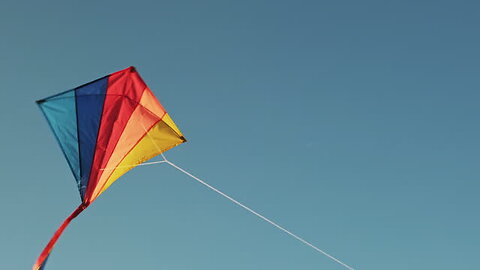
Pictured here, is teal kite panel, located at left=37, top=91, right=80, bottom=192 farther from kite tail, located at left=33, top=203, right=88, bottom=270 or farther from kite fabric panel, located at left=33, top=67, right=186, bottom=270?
kite tail, located at left=33, top=203, right=88, bottom=270

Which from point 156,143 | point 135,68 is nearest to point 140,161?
point 156,143

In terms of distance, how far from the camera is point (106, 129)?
11000 millimetres

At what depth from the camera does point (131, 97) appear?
10.6m

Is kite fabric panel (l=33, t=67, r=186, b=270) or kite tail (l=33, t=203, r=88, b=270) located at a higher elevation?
kite fabric panel (l=33, t=67, r=186, b=270)

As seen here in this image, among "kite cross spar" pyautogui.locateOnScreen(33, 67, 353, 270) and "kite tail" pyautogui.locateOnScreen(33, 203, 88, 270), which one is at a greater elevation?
"kite cross spar" pyautogui.locateOnScreen(33, 67, 353, 270)

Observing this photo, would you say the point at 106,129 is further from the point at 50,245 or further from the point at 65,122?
the point at 50,245

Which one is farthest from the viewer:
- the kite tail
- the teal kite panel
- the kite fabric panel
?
the kite fabric panel

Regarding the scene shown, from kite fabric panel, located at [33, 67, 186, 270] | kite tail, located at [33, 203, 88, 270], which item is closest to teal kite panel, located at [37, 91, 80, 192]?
kite fabric panel, located at [33, 67, 186, 270]

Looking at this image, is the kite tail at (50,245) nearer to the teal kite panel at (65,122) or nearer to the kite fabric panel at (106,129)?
the kite fabric panel at (106,129)

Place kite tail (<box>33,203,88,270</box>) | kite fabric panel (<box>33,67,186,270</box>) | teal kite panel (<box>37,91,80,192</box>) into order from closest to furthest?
kite tail (<box>33,203,88,270</box>) → teal kite panel (<box>37,91,80,192</box>) → kite fabric panel (<box>33,67,186,270</box>)

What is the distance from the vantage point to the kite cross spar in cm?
1023

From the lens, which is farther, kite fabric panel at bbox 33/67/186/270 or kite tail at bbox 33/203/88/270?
kite fabric panel at bbox 33/67/186/270

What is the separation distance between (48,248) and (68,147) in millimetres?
2189

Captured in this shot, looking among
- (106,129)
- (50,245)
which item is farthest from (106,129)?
(50,245)
